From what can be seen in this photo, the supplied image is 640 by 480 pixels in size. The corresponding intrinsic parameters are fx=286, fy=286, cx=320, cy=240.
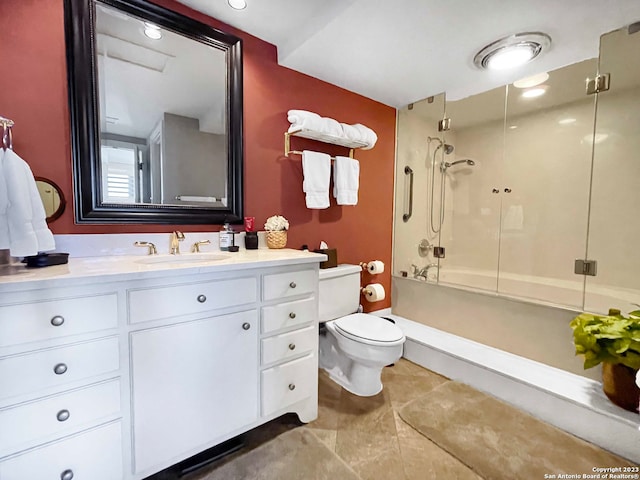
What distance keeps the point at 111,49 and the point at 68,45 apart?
17 centimetres

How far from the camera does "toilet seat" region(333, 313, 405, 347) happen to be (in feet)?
5.44

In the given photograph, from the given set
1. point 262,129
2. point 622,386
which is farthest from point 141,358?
point 622,386

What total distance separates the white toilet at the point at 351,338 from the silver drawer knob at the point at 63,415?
128cm

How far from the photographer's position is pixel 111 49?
55.2 inches

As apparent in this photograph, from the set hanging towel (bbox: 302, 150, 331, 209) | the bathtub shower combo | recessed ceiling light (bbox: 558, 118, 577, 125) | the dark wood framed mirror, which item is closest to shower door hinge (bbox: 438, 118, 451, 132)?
the bathtub shower combo

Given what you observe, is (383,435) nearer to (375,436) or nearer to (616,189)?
(375,436)

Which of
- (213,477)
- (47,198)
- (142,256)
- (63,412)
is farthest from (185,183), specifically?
(213,477)

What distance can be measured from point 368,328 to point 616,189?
7.12 feet

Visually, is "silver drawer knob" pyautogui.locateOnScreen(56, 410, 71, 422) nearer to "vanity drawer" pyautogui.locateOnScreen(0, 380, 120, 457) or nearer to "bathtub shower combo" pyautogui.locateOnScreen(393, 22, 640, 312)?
"vanity drawer" pyautogui.locateOnScreen(0, 380, 120, 457)

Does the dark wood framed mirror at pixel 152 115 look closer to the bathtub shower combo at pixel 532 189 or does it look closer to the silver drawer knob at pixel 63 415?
the silver drawer knob at pixel 63 415

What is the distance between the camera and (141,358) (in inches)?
42.1

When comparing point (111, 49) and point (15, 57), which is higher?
point (111, 49)

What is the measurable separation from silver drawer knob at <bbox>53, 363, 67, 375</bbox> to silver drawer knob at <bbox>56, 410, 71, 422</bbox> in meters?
0.14

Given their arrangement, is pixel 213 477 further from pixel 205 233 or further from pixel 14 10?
pixel 14 10
